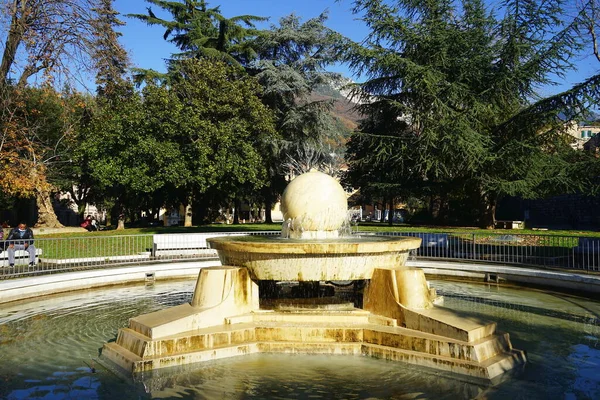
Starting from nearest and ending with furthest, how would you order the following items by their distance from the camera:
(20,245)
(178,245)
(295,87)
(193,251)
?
(20,245) → (193,251) → (178,245) → (295,87)

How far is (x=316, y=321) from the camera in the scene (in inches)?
285

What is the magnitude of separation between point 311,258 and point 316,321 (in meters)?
0.94

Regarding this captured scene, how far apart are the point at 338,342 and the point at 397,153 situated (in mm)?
17872

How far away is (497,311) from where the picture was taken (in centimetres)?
972

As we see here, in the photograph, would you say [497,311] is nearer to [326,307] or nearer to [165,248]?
[326,307]

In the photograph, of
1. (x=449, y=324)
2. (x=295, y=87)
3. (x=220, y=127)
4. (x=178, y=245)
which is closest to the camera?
(x=449, y=324)

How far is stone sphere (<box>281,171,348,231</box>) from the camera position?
8.50 meters

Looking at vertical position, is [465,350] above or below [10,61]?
below

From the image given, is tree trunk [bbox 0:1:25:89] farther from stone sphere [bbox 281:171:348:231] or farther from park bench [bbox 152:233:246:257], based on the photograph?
stone sphere [bbox 281:171:348:231]

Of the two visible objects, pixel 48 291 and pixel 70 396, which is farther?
pixel 48 291

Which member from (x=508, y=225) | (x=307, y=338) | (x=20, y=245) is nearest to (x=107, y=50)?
(x=20, y=245)

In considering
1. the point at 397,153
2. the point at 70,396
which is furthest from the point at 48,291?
the point at 397,153

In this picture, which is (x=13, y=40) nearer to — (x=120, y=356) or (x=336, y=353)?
(x=120, y=356)

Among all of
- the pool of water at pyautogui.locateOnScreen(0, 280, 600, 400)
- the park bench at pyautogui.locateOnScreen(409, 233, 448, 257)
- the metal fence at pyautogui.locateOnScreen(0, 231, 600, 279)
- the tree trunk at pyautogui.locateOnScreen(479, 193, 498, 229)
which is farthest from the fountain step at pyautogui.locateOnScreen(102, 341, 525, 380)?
the tree trunk at pyautogui.locateOnScreen(479, 193, 498, 229)
